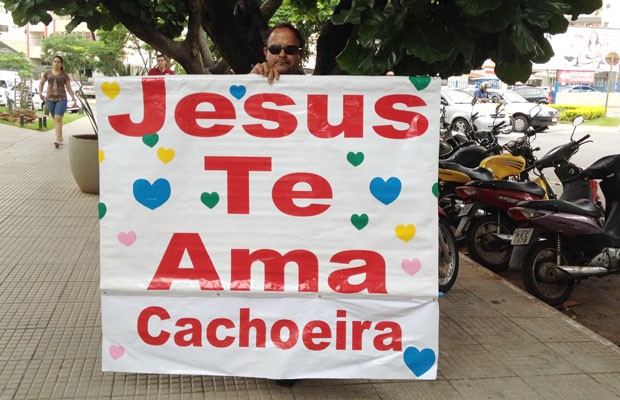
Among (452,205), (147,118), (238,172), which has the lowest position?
(452,205)

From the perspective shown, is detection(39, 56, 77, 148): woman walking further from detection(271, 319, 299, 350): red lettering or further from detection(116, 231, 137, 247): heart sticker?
detection(271, 319, 299, 350): red lettering

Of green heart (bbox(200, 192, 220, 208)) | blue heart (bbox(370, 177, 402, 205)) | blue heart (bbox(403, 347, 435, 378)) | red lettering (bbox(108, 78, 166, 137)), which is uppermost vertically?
red lettering (bbox(108, 78, 166, 137))

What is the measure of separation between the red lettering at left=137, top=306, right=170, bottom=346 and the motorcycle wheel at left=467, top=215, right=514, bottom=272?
12.9 ft

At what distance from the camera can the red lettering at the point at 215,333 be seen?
324cm

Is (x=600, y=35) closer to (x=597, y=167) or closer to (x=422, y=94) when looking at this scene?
(x=597, y=167)

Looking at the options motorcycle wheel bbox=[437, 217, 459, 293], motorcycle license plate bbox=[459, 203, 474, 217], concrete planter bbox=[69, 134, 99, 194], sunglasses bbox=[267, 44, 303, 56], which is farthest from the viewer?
concrete planter bbox=[69, 134, 99, 194]

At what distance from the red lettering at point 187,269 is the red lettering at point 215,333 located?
171mm

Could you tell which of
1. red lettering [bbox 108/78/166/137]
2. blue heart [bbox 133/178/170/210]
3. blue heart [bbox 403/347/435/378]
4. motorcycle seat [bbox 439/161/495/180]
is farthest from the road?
red lettering [bbox 108/78/166/137]

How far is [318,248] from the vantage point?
126 inches

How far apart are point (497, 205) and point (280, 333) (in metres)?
3.53

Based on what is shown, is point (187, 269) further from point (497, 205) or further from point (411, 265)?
point (497, 205)

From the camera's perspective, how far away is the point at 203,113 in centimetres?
316

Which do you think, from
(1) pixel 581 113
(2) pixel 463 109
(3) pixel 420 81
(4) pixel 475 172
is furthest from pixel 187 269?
(1) pixel 581 113

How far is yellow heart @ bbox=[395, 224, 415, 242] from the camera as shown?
319 cm
